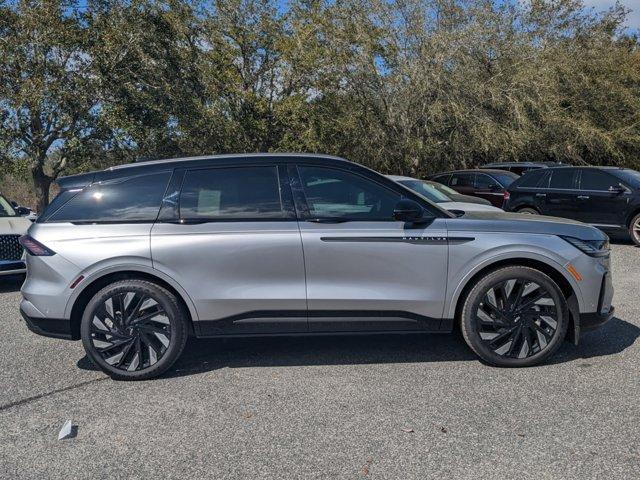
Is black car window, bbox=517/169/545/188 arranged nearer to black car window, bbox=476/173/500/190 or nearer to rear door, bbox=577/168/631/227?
rear door, bbox=577/168/631/227

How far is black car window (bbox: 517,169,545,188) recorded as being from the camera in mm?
12016

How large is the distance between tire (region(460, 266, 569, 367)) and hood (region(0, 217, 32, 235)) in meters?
6.20

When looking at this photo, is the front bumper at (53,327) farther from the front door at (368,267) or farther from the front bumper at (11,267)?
the front bumper at (11,267)

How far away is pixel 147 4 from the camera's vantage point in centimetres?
1470

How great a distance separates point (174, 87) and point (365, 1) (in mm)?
7385

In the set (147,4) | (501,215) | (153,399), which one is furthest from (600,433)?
(147,4)

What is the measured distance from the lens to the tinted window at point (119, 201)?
171 inches

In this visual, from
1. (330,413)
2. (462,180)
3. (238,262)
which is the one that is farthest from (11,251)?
(462,180)

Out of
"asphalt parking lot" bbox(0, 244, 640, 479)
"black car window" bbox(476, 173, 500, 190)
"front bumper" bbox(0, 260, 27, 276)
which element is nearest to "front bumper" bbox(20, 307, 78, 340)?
"asphalt parking lot" bbox(0, 244, 640, 479)

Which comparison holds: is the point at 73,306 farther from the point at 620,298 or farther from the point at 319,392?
the point at 620,298

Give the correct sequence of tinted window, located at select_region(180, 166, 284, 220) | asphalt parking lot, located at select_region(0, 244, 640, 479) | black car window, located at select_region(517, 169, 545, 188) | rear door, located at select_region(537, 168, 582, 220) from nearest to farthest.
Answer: asphalt parking lot, located at select_region(0, 244, 640, 479), tinted window, located at select_region(180, 166, 284, 220), rear door, located at select_region(537, 168, 582, 220), black car window, located at select_region(517, 169, 545, 188)

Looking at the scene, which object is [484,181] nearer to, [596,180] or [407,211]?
[596,180]

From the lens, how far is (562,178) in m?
11.6

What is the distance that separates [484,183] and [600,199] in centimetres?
363
